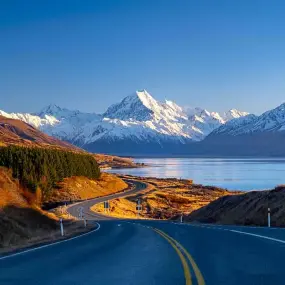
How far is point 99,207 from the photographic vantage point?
76750mm

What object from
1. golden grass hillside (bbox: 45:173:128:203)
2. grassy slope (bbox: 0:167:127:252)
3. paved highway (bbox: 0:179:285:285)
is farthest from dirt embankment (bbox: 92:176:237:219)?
paved highway (bbox: 0:179:285:285)

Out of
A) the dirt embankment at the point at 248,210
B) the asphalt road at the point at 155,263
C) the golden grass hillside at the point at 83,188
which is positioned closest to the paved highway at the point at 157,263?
the asphalt road at the point at 155,263

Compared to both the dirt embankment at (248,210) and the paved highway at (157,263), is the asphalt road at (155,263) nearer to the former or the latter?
the paved highway at (157,263)

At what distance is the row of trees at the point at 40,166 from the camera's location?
81875 millimetres

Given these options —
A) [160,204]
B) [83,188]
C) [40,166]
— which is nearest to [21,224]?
[160,204]

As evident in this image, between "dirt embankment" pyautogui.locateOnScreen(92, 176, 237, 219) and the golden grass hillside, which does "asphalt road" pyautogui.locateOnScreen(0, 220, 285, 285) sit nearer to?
"dirt embankment" pyautogui.locateOnScreen(92, 176, 237, 219)

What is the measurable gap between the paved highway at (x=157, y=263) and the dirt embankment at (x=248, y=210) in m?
12.1

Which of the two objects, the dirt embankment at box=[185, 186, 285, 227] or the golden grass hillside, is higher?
the dirt embankment at box=[185, 186, 285, 227]

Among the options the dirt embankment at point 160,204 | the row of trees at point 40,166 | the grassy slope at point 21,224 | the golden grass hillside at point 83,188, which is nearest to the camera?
the grassy slope at point 21,224

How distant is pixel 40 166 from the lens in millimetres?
91062

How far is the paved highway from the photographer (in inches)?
440

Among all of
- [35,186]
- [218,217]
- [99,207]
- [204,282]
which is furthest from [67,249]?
[35,186]

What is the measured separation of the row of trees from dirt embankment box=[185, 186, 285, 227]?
37422 mm

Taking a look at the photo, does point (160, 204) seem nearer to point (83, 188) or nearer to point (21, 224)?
point (83, 188)
